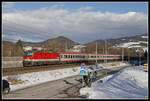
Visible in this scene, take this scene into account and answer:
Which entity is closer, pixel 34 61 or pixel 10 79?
pixel 10 79

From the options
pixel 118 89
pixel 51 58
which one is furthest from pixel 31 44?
pixel 118 89

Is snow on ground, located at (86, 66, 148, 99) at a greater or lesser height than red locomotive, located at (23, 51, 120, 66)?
lesser

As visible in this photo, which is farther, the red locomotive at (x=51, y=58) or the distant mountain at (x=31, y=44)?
the distant mountain at (x=31, y=44)

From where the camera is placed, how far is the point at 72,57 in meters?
70.7

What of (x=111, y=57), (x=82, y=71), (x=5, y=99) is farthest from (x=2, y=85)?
(x=111, y=57)

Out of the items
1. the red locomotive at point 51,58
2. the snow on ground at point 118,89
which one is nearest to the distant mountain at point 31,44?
the red locomotive at point 51,58

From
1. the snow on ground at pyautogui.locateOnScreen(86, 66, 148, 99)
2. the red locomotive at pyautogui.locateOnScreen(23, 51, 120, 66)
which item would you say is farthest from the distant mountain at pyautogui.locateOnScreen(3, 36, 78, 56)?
the snow on ground at pyautogui.locateOnScreen(86, 66, 148, 99)

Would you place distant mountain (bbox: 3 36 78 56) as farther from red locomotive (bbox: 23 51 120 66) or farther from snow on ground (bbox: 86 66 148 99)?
snow on ground (bbox: 86 66 148 99)

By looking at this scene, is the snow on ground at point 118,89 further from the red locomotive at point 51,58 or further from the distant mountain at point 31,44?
the distant mountain at point 31,44

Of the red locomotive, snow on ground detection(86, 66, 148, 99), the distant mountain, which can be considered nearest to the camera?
snow on ground detection(86, 66, 148, 99)

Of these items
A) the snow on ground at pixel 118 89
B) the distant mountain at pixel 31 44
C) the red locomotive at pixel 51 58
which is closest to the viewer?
the snow on ground at pixel 118 89

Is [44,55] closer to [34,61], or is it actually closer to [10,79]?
[34,61]

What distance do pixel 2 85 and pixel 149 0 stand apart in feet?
32.4

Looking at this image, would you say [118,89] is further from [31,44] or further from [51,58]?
[31,44]
